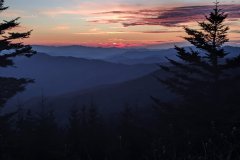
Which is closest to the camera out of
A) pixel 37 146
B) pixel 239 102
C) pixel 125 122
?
pixel 239 102

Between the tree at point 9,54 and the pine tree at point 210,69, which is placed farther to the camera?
the pine tree at point 210,69

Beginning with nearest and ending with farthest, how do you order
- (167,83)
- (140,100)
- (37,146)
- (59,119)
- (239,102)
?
(239,102) → (167,83) → (37,146) → (59,119) → (140,100)

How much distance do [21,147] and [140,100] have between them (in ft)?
540

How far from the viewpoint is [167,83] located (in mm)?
32438

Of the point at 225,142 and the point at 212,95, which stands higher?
the point at 225,142

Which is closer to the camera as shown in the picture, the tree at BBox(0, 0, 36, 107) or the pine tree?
the tree at BBox(0, 0, 36, 107)

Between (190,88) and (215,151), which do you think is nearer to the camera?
(215,151)

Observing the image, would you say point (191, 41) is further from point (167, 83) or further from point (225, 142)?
point (225, 142)

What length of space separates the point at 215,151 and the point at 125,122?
39.9m

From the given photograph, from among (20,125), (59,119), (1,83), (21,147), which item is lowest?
(59,119)

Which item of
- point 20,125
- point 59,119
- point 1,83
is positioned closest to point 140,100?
point 59,119

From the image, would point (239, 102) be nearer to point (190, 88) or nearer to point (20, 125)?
point (190, 88)

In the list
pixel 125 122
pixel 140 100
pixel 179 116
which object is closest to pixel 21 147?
pixel 125 122

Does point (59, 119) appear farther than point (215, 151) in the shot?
Yes
